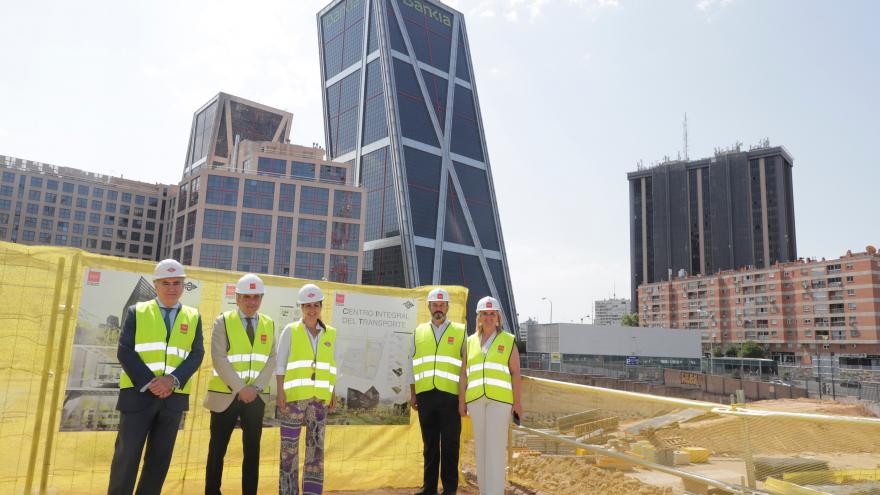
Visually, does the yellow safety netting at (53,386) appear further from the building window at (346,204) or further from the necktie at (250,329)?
the building window at (346,204)

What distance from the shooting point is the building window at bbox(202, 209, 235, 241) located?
66.4 m

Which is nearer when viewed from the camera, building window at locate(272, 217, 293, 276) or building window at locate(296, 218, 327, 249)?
building window at locate(272, 217, 293, 276)

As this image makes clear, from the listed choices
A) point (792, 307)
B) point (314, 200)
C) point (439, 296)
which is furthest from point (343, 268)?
point (792, 307)

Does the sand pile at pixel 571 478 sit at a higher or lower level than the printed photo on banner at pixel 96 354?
lower

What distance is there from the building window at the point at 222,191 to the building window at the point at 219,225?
1186 mm

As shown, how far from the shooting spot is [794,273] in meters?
85.1

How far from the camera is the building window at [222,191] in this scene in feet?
219

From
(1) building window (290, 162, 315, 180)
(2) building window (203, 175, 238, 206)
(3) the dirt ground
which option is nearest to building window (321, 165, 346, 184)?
(1) building window (290, 162, 315, 180)

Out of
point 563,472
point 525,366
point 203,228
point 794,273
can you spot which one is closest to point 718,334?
point 794,273

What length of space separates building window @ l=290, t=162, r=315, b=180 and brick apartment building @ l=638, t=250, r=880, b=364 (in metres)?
52.3

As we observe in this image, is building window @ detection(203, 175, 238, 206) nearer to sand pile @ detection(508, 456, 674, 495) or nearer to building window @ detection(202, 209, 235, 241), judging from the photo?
building window @ detection(202, 209, 235, 241)

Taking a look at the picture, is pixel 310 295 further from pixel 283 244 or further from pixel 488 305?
pixel 283 244

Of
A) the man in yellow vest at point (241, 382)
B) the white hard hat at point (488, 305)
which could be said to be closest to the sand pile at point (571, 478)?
the white hard hat at point (488, 305)

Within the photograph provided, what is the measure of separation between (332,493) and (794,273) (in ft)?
313
